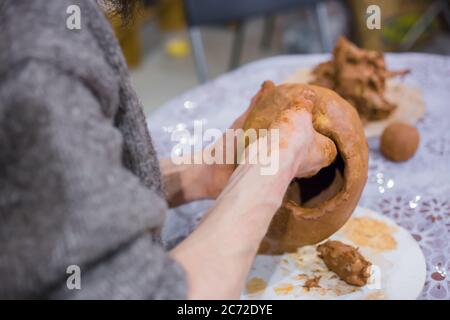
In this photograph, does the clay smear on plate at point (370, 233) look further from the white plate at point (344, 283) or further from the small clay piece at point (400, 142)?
the small clay piece at point (400, 142)

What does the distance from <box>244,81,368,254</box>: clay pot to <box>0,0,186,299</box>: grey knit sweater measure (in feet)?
1.18

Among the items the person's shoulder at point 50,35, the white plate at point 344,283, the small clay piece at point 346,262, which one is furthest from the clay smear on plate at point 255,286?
the person's shoulder at point 50,35

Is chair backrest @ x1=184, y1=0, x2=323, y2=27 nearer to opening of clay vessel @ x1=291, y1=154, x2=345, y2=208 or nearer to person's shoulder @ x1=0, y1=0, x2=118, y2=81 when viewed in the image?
opening of clay vessel @ x1=291, y1=154, x2=345, y2=208

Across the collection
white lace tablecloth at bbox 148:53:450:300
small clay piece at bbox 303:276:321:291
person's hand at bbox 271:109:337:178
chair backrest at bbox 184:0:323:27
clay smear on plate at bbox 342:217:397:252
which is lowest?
small clay piece at bbox 303:276:321:291

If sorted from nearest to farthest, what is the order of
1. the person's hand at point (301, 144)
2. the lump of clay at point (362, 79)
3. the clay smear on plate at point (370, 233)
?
the person's hand at point (301, 144)
the clay smear on plate at point (370, 233)
the lump of clay at point (362, 79)

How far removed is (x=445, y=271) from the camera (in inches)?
38.5

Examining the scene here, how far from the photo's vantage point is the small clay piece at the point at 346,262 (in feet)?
3.13

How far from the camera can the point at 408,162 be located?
1.32 metres

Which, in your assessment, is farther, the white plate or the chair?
the chair

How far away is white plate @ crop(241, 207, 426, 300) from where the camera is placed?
37.1 inches

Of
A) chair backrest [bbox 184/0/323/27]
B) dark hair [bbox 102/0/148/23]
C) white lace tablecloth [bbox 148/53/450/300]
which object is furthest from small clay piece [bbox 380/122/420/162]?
chair backrest [bbox 184/0/323/27]

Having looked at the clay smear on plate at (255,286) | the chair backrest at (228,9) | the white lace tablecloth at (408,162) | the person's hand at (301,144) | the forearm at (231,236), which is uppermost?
the chair backrest at (228,9)

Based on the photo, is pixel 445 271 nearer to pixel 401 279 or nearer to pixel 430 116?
pixel 401 279

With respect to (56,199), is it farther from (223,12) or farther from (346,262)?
(223,12)
